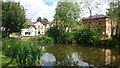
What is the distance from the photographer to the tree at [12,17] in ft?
148

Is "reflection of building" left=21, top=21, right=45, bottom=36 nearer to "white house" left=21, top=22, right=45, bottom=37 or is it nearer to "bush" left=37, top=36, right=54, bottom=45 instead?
"white house" left=21, top=22, right=45, bottom=37

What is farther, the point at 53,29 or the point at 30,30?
the point at 30,30

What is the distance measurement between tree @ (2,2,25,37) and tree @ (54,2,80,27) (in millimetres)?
7714

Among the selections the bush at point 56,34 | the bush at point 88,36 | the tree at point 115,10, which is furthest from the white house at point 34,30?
the tree at point 115,10

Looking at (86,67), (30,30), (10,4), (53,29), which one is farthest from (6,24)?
(86,67)

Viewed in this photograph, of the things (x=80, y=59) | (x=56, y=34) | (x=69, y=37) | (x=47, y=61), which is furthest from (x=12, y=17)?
(x=47, y=61)

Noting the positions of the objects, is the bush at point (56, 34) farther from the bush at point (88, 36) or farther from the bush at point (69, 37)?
the bush at point (88, 36)

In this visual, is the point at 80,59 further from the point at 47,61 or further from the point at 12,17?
the point at 12,17

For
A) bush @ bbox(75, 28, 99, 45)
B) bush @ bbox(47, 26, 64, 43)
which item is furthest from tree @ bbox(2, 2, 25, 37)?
bush @ bbox(75, 28, 99, 45)

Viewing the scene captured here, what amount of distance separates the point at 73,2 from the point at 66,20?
13.4 feet

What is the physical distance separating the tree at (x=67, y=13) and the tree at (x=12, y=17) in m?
7.71

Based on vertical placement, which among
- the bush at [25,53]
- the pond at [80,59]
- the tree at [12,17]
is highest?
the tree at [12,17]

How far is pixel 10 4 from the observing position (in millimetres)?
46750

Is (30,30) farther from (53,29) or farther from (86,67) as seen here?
(86,67)
